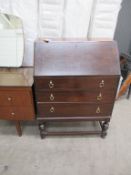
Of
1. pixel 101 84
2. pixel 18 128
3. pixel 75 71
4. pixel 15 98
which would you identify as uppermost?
pixel 75 71

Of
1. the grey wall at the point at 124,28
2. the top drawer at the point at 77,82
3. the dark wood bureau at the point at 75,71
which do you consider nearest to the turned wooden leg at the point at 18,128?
the dark wood bureau at the point at 75,71

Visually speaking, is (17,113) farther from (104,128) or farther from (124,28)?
(124,28)

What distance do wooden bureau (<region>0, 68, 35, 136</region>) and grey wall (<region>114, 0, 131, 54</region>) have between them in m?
A: 1.55

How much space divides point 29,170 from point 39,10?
1547mm

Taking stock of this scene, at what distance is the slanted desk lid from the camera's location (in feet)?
4.80

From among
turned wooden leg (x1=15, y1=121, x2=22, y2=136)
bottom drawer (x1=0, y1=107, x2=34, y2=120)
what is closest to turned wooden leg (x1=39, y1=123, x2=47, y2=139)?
bottom drawer (x1=0, y1=107, x2=34, y2=120)

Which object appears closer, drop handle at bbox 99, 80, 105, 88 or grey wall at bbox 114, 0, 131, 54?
drop handle at bbox 99, 80, 105, 88

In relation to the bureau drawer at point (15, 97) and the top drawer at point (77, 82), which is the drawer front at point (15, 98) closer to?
the bureau drawer at point (15, 97)

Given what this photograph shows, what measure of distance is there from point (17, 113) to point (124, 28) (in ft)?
6.29

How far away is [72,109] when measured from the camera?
167cm

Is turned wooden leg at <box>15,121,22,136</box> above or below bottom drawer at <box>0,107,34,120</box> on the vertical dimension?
below

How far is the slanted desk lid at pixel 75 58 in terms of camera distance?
1.46m

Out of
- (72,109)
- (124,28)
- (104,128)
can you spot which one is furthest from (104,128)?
(124,28)

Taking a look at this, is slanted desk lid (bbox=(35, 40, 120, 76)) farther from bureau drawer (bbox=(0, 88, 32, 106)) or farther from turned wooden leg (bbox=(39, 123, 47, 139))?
turned wooden leg (bbox=(39, 123, 47, 139))
